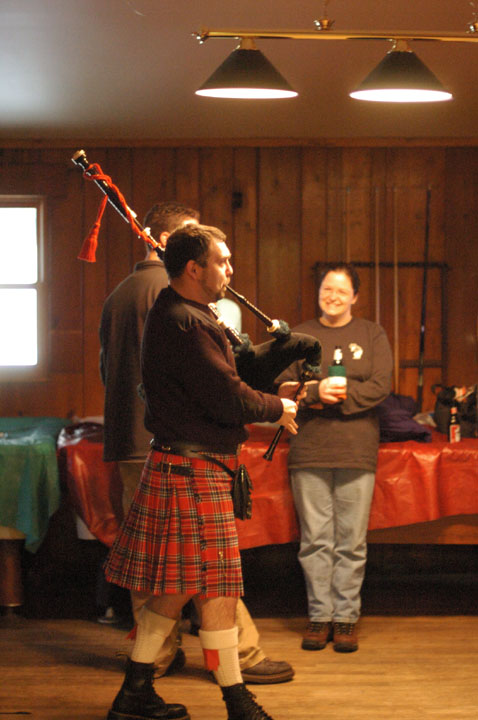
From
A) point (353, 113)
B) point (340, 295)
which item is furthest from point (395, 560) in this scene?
point (353, 113)

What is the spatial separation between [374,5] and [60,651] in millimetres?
2823

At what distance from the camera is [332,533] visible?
4.07 m

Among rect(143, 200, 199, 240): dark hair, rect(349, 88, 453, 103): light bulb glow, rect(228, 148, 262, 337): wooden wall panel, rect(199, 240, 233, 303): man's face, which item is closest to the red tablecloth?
rect(143, 200, 199, 240): dark hair

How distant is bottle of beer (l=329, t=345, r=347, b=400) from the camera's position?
3.88 m

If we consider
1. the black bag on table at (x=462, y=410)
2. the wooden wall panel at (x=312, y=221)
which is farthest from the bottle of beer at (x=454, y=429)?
the wooden wall panel at (x=312, y=221)

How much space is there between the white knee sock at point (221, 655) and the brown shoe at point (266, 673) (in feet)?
2.17

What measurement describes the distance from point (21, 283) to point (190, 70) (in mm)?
2369

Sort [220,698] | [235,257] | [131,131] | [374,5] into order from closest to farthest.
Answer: [220,698], [374,5], [131,131], [235,257]

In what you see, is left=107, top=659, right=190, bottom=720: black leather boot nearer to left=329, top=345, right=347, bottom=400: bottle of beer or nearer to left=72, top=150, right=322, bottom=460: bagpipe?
left=72, top=150, right=322, bottom=460: bagpipe

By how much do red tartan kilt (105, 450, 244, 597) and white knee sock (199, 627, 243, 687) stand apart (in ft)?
0.39

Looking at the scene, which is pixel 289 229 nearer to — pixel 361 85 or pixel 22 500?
pixel 22 500

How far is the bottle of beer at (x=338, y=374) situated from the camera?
3.88 metres

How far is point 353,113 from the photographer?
225 inches

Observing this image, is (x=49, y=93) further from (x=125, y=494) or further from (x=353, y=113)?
(x=125, y=494)
